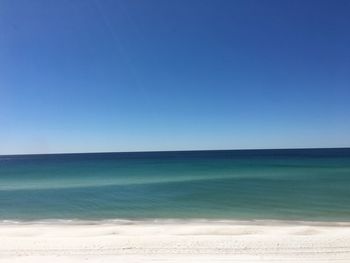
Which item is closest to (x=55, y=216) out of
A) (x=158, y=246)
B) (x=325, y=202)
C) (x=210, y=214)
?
(x=210, y=214)

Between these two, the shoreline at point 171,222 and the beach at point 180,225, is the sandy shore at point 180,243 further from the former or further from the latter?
the shoreline at point 171,222

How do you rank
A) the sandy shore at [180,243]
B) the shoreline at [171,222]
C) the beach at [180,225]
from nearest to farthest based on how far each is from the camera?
the sandy shore at [180,243], the beach at [180,225], the shoreline at [171,222]

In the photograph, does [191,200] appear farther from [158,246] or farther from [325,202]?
[158,246]

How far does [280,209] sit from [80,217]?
332 inches

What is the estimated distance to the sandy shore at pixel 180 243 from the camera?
808 cm

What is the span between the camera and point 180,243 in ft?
30.4

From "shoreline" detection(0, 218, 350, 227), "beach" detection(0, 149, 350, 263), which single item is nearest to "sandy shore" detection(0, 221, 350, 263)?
"beach" detection(0, 149, 350, 263)

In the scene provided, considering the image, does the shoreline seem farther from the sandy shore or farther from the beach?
the sandy shore

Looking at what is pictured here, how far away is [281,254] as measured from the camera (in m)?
8.17

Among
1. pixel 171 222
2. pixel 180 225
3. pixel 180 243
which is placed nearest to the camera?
pixel 180 243

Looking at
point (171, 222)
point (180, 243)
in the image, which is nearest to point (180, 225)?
point (171, 222)

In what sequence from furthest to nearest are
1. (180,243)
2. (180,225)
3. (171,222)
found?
(171,222) → (180,225) → (180,243)

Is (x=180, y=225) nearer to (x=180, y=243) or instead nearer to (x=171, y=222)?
(x=171, y=222)

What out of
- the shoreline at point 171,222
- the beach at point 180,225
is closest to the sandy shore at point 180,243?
the beach at point 180,225
